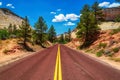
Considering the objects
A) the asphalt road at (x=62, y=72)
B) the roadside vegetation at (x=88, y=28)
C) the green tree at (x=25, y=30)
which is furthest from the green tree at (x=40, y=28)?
the asphalt road at (x=62, y=72)

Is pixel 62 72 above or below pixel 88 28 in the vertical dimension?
below

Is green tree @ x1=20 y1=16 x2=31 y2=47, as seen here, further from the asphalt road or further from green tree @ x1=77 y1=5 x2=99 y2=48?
the asphalt road

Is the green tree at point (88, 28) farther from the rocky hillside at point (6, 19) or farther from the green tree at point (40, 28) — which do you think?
the rocky hillside at point (6, 19)

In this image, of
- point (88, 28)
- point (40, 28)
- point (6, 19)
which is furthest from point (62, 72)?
point (6, 19)

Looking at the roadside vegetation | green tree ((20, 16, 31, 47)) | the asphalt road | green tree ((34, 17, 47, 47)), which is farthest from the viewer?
green tree ((34, 17, 47, 47))

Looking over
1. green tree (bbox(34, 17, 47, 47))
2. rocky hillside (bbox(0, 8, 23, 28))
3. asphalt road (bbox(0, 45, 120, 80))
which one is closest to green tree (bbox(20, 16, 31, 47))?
green tree (bbox(34, 17, 47, 47))

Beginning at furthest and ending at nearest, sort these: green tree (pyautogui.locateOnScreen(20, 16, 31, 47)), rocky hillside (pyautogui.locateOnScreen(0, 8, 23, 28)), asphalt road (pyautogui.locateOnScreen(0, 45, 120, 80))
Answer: rocky hillside (pyautogui.locateOnScreen(0, 8, 23, 28))
green tree (pyautogui.locateOnScreen(20, 16, 31, 47))
asphalt road (pyautogui.locateOnScreen(0, 45, 120, 80))

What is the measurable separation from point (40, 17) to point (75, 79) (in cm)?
5684

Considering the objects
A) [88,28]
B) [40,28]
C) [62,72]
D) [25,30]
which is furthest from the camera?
[40,28]

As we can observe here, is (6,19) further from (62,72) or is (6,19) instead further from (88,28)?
(62,72)

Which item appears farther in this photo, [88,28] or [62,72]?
[88,28]

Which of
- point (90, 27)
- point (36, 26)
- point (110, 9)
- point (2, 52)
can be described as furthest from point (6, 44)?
point (110, 9)

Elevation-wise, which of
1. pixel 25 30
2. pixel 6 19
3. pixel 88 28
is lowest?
pixel 25 30

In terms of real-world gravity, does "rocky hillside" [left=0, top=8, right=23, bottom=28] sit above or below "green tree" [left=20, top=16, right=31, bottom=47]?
above
